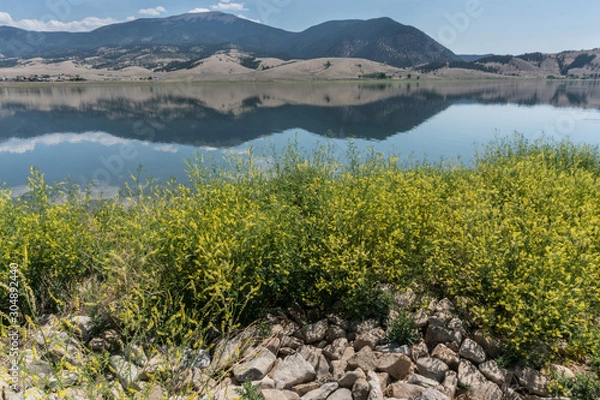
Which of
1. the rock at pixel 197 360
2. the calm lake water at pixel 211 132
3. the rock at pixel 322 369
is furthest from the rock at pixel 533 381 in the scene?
the calm lake water at pixel 211 132

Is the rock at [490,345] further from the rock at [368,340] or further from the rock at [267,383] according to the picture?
the rock at [267,383]

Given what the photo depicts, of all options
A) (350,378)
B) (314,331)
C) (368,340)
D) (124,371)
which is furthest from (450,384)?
(124,371)

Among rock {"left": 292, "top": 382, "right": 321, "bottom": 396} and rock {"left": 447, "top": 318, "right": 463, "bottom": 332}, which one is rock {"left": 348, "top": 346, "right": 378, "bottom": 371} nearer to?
rock {"left": 292, "top": 382, "right": 321, "bottom": 396}

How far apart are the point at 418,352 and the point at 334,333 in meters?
1.37

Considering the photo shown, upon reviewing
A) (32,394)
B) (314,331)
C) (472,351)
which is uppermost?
(32,394)

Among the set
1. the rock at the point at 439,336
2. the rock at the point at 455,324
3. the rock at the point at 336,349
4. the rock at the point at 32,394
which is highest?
the rock at the point at 32,394

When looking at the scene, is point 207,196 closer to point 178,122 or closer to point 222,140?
point 222,140

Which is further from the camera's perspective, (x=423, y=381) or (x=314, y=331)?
(x=314, y=331)

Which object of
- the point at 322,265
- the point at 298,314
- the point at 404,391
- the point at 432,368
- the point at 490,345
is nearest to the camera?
the point at 404,391

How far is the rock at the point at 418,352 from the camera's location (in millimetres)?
5758

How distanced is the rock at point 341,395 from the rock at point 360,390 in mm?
68

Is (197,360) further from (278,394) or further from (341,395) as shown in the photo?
(341,395)

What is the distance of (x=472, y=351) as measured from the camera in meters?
5.61

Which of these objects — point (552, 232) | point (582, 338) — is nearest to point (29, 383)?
point (582, 338)
